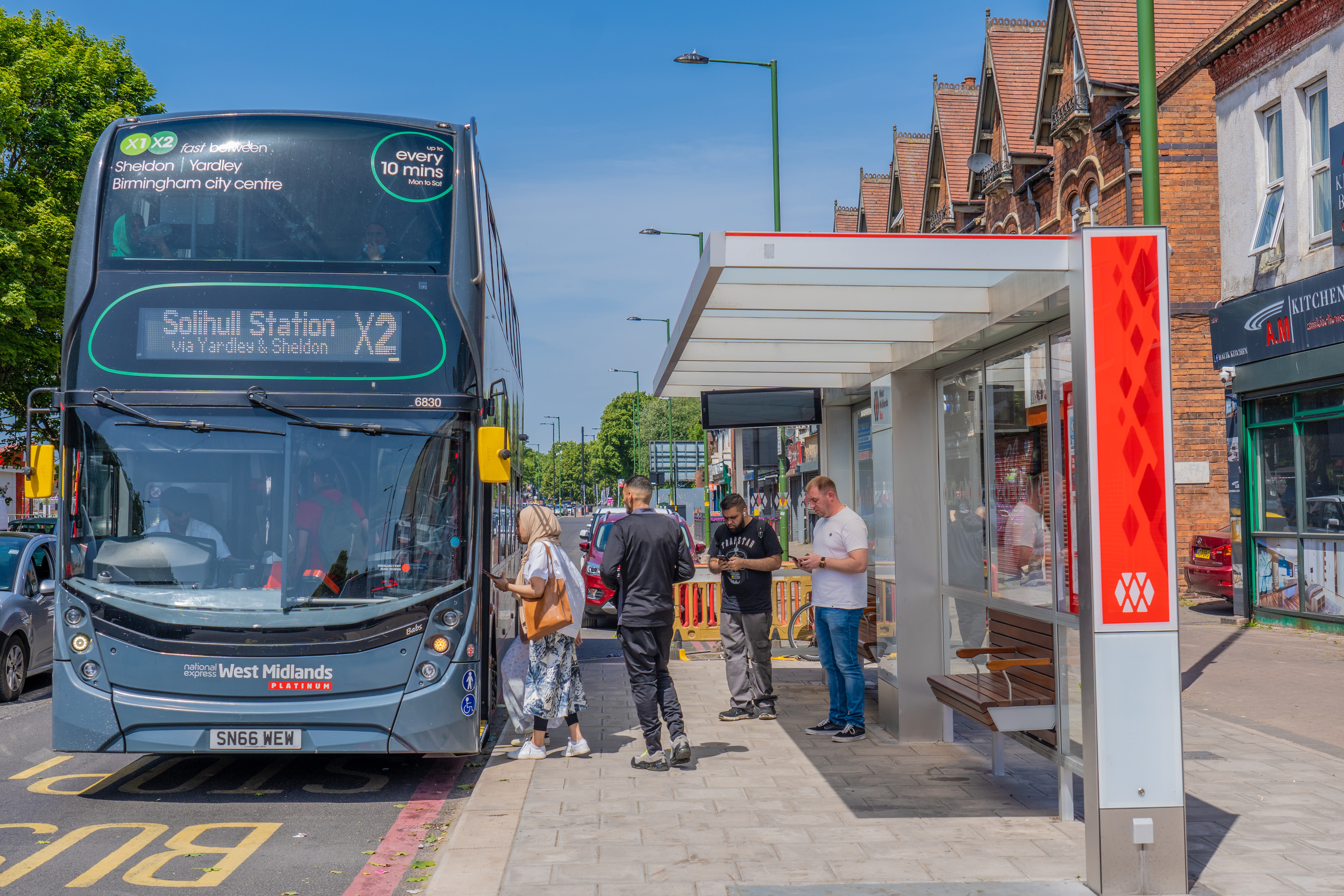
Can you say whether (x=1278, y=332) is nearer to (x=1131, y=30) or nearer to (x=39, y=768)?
(x=1131, y=30)

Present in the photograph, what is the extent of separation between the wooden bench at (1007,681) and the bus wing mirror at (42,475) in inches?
212

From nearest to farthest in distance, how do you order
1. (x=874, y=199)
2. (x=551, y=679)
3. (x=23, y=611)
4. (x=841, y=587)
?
(x=551, y=679)
(x=841, y=587)
(x=23, y=611)
(x=874, y=199)

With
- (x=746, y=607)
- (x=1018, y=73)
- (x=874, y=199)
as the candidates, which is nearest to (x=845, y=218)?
(x=874, y=199)

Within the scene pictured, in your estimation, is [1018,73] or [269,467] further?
[1018,73]

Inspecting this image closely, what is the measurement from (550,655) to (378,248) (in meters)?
2.85

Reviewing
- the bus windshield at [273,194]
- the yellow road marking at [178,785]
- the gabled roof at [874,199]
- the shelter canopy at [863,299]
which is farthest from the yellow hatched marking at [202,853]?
the gabled roof at [874,199]

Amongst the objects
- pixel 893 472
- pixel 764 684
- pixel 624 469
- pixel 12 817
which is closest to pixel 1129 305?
pixel 893 472

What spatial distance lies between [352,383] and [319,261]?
0.78 metres

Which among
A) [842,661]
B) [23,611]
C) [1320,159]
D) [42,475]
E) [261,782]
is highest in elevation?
[1320,159]

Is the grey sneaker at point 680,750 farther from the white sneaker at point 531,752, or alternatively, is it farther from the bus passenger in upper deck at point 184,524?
the bus passenger in upper deck at point 184,524

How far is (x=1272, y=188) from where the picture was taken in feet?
55.4

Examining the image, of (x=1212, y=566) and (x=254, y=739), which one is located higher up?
(x=1212, y=566)

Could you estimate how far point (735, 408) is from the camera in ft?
37.7

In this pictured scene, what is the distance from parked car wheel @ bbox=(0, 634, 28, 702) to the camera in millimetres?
10711
